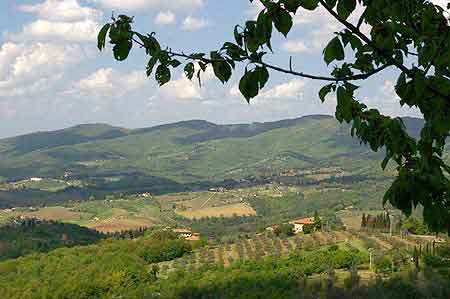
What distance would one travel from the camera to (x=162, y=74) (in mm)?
4840

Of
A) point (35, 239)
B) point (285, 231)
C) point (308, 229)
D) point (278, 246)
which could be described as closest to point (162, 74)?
point (278, 246)

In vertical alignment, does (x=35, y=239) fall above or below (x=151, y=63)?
below

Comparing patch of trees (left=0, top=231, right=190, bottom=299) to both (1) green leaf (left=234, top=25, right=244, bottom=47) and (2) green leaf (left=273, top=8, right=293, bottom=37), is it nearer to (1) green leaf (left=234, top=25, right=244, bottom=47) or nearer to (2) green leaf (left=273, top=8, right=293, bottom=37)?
(1) green leaf (left=234, top=25, right=244, bottom=47)

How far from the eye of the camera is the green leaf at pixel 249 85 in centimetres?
418

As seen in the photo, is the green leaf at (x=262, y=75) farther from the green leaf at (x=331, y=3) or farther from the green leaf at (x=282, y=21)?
the green leaf at (x=331, y=3)

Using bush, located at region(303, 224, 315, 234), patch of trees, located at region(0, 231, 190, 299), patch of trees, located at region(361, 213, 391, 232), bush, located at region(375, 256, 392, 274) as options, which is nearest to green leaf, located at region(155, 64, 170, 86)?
bush, located at region(375, 256, 392, 274)

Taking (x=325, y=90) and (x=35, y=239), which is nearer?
(x=325, y=90)

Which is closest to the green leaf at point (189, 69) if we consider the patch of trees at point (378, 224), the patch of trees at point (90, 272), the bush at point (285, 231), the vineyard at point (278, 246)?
the patch of trees at point (90, 272)

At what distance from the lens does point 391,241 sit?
104125 mm

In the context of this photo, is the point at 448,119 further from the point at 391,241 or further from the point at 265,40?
the point at 391,241

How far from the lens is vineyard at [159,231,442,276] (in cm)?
10288

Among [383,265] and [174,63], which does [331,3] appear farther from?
[383,265]

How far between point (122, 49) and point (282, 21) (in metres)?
1.36

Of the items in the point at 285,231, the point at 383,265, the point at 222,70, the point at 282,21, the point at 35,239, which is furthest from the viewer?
the point at 35,239
